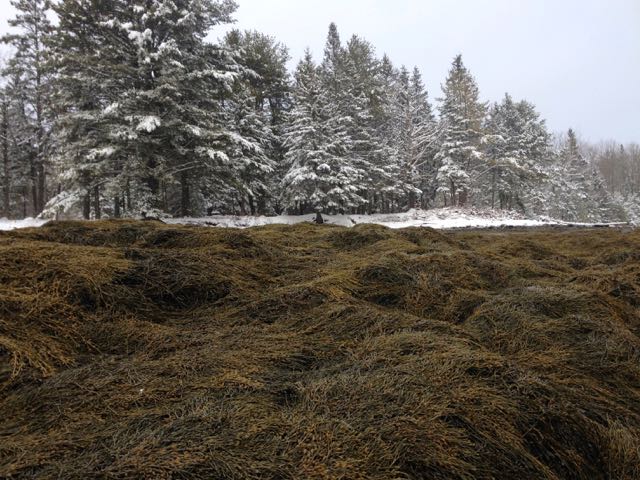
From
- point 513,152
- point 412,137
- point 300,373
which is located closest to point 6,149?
point 412,137

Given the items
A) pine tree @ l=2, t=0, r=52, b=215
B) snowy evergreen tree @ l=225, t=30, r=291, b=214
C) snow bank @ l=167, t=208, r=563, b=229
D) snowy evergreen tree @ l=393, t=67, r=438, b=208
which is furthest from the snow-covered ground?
pine tree @ l=2, t=0, r=52, b=215

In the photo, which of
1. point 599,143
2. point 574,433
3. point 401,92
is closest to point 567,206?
point 401,92

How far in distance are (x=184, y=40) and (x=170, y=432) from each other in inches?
621

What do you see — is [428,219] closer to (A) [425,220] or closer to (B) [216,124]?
(A) [425,220]

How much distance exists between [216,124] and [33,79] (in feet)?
43.4

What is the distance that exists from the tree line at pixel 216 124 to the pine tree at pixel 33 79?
88 mm

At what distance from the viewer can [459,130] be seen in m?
26.3

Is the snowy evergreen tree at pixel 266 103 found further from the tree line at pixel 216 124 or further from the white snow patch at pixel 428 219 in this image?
the white snow patch at pixel 428 219

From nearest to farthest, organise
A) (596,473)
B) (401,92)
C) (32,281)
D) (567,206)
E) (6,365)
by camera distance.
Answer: (596,473), (6,365), (32,281), (401,92), (567,206)

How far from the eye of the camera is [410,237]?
22.1ft

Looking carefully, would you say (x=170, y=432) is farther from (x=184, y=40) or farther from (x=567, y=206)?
(x=567, y=206)

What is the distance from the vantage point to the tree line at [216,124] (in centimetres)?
1265

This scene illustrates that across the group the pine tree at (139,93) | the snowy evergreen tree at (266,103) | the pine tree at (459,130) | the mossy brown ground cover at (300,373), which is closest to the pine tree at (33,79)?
the pine tree at (139,93)

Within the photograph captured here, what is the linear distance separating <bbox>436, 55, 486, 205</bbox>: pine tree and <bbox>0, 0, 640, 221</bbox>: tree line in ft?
0.38
